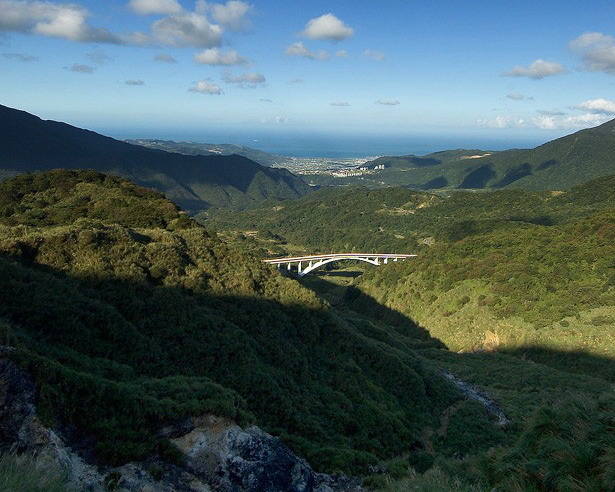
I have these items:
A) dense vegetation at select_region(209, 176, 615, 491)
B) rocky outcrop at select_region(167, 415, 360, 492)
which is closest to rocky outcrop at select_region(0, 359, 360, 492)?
rocky outcrop at select_region(167, 415, 360, 492)

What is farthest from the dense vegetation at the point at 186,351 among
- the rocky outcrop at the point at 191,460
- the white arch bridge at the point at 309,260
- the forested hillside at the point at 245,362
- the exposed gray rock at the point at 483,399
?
the white arch bridge at the point at 309,260

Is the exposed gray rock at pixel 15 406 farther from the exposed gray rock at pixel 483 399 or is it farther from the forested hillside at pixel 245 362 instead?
the exposed gray rock at pixel 483 399

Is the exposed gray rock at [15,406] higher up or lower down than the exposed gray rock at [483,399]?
higher up

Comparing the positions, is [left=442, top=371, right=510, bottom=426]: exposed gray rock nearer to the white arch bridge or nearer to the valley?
the valley

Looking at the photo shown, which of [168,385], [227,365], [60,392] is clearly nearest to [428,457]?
[227,365]

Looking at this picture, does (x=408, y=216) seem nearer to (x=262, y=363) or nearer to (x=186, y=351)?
(x=262, y=363)

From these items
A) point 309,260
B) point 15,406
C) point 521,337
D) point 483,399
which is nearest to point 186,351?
point 15,406

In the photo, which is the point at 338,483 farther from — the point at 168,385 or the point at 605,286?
the point at 605,286
